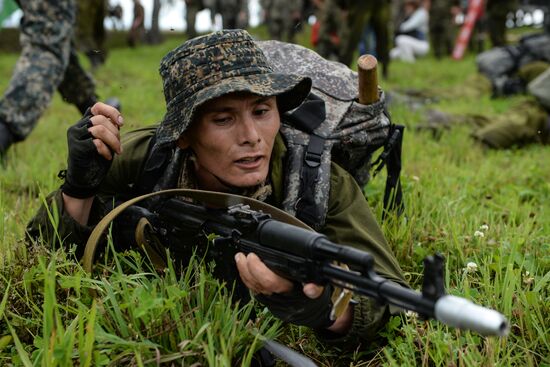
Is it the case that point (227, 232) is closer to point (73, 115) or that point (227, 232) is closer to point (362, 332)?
point (362, 332)

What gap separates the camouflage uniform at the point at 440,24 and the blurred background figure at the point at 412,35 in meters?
0.42

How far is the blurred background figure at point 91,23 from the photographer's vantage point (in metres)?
11.2

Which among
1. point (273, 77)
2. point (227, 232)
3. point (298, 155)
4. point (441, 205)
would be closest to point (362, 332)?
point (227, 232)

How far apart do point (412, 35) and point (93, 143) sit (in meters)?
16.8

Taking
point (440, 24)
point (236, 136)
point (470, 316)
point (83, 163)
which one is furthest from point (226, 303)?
point (440, 24)

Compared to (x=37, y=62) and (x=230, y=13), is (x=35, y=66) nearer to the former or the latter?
(x=37, y=62)

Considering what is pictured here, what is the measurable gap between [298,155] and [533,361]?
42.8 inches

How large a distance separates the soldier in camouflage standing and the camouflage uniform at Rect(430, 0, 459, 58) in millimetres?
13454

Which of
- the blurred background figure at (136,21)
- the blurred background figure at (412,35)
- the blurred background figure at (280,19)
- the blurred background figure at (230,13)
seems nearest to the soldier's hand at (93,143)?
the blurred background figure at (230,13)

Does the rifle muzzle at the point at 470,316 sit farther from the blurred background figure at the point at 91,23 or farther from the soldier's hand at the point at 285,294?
the blurred background figure at the point at 91,23

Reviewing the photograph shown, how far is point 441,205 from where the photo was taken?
351 centimetres

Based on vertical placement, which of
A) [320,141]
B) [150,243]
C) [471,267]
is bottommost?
[471,267]

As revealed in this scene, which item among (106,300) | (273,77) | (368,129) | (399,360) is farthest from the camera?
(368,129)

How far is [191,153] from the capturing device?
8.41ft
